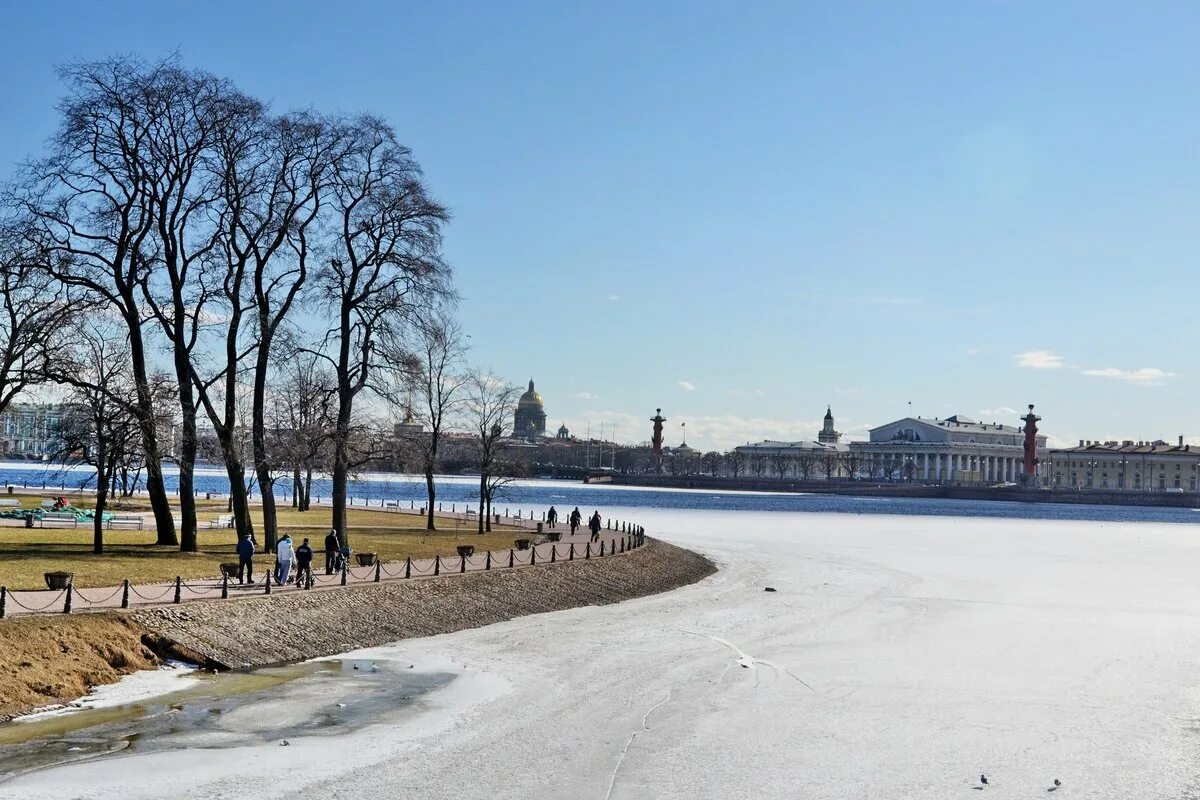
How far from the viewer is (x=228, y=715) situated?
79.6 ft

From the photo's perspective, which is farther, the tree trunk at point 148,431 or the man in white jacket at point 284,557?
the tree trunk at point 148,431

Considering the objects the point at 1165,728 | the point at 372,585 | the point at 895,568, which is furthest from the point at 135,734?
the point at 895,568

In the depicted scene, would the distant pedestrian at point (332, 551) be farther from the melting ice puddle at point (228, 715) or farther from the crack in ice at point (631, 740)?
the crack in ice at point (631, 740)

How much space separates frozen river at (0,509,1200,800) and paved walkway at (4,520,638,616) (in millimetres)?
4066

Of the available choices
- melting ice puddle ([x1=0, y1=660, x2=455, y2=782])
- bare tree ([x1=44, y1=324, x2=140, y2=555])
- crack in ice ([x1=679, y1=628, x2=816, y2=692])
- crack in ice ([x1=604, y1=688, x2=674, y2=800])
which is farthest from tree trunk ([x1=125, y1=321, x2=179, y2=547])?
crack in ice ([x1=604, y1=688, x2=674, y2=800])

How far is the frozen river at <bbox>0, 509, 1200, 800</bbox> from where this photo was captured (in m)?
21.0

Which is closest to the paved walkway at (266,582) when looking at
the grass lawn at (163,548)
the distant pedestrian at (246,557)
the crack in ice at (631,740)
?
the distant pedestrian at (246,557)

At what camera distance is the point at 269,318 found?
47.6 metres

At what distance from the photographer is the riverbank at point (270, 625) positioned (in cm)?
2544

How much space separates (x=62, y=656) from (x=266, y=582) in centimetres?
888

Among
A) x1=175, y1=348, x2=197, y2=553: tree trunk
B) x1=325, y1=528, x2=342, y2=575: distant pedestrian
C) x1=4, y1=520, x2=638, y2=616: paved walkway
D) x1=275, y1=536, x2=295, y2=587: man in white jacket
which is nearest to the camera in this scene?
x1=4, y1=520, x2=638, y2=616: paved walkway

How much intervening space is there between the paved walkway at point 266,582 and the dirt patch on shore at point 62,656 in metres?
1.09

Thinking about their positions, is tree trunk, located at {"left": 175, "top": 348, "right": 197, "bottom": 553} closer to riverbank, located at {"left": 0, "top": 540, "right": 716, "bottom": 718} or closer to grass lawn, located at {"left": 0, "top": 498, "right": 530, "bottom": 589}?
grass lawn, located at {"left": 0, "top": 498, "right": 530, "bottom": 589}

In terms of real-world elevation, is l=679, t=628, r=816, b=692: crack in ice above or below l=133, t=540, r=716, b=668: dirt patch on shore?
below
